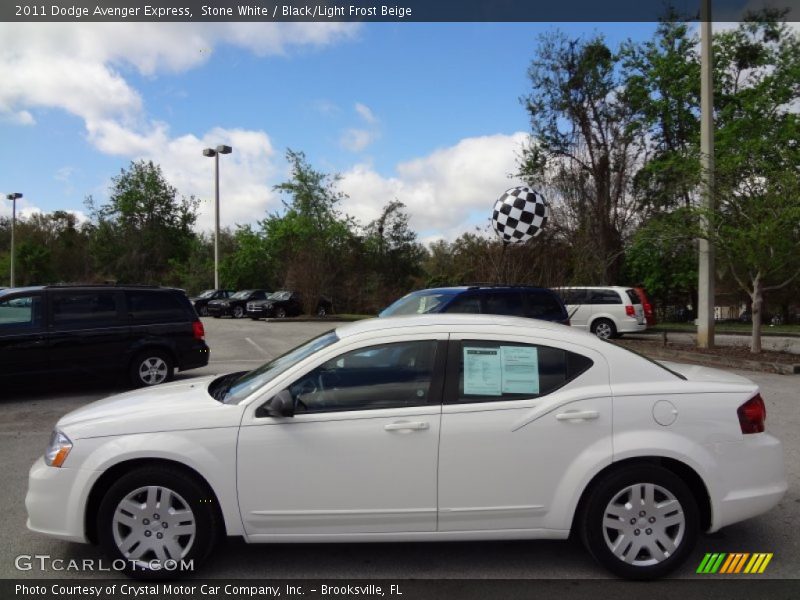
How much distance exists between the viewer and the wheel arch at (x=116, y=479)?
12.0ft

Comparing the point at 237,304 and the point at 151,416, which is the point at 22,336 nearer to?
the point at 151,416

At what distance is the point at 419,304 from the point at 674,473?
6.49 m

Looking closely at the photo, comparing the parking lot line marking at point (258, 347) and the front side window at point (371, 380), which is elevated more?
the front side window at point (371, 380)

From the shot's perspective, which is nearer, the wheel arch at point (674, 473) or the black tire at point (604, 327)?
the wheel arch at point (674, 473)

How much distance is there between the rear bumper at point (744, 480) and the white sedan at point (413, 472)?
0.04 feet

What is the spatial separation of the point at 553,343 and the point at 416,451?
108 centimetres

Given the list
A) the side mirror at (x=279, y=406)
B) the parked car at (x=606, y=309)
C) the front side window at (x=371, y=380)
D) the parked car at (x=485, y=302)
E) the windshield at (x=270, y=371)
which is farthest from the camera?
the parked car at (x=606, y=309)

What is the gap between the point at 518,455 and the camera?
142 inches

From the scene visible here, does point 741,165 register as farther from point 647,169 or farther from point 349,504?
point 647,169

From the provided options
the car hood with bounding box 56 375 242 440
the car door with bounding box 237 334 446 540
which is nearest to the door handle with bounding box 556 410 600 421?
the car door with bounding box 237 334 446 540

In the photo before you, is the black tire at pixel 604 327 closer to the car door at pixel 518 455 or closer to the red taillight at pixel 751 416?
the red taillight at pixel 751 416

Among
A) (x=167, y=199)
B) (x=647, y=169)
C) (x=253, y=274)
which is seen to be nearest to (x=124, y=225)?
(x=167, y=199)

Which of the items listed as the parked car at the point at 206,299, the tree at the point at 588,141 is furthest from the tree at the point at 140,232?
the tree at the point at 588,141

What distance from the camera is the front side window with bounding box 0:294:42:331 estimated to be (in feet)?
28.8
